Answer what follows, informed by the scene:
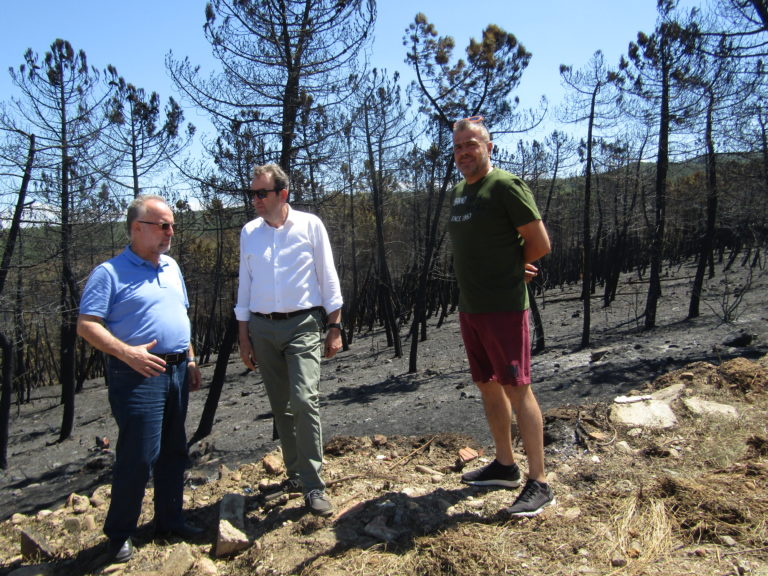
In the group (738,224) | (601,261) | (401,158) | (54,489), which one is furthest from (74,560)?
(601,261)

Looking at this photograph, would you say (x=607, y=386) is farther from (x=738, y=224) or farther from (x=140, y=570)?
(x=738, y=224)

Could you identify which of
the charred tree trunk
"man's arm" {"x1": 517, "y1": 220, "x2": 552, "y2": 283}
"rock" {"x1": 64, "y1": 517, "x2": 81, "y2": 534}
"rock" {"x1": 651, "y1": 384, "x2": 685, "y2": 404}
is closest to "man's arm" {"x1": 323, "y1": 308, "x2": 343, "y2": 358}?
"man's arm" {"x1": 517, "y1": 220, "x2": 552, "y2": 283}

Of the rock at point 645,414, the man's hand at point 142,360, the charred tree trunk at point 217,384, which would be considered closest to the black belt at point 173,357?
the man's hand at point 142,360

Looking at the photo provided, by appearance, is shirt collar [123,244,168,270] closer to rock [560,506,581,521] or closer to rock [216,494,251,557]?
rock [216,494,251,557]

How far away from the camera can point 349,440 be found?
3908 millimetres

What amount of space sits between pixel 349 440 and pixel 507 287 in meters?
1.86

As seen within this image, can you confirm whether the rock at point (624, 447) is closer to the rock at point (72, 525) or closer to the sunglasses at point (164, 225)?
the sunglasses at point (164, 225)

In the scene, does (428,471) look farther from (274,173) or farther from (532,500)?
(274,173)

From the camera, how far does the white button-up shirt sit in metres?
2.85

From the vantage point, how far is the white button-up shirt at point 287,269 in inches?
112

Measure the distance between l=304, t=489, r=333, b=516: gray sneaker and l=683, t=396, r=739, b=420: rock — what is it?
2448mm

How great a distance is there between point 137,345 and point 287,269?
0.76m

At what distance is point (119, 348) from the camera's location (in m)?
2.42

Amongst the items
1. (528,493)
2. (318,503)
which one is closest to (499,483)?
(528,493)
